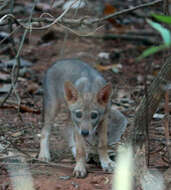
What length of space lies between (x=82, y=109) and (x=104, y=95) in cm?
39

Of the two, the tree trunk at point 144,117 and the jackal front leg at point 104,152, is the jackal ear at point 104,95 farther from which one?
the tree trunk at point 144,117

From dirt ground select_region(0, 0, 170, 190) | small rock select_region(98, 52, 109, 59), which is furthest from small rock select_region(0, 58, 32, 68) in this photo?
small rock select_region(98, 52, 109, 59)

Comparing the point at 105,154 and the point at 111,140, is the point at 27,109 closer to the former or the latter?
the point at 111,140

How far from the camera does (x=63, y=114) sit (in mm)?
8320

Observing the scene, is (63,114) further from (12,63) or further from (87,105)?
(87,105)

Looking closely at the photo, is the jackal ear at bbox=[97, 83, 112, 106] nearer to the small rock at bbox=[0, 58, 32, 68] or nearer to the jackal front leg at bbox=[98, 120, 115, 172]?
the jackal front leg at bbox=[98, 120, 115, 172]

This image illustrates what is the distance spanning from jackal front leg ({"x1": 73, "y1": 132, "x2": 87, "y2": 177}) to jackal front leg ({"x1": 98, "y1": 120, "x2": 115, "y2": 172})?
25 cm

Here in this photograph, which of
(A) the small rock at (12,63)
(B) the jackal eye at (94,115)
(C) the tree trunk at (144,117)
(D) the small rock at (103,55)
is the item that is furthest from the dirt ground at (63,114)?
(B) the jackal eye at (94,115)

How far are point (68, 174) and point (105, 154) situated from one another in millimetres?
639

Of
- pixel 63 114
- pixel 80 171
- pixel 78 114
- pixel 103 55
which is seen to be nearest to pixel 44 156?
pixel 78 114

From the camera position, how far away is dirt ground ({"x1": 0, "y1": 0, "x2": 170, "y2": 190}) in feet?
16.3

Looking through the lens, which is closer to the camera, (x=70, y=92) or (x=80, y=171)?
(x=80, y=171)

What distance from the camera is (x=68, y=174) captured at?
5.12 m

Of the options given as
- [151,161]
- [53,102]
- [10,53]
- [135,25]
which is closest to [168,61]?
[151,161]
